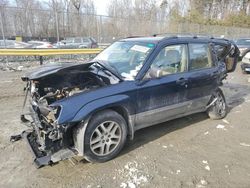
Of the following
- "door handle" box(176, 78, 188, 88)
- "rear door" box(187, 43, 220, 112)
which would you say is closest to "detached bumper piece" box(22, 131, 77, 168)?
"door handle" box(176, 78, 188, 88)

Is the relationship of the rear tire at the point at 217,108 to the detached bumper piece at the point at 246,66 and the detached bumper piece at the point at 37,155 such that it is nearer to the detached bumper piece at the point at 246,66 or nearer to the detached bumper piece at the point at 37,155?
A: the detached bumper piece at the point at 37,155

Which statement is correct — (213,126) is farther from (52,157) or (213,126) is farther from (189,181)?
(52,157)

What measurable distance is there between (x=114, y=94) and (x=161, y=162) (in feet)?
4.12

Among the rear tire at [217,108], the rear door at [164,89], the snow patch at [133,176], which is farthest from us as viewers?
the rear tire at [217,108]

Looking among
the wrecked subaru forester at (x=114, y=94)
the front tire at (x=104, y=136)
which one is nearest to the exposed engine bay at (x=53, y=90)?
the wrecked subaru forester at (x=114, y=94)

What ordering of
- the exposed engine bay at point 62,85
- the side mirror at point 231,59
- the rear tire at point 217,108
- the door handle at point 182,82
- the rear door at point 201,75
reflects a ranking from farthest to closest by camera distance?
the side mirror at point 231,59 < the rear tire at point 217,108 < the rear door at point 201,75 < the door handle at point 182,82 < the exposed engine bay at point 62,85

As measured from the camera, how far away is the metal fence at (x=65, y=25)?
1348 cm

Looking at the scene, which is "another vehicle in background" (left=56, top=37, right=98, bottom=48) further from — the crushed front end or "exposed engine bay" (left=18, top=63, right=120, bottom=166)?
the crushed front end

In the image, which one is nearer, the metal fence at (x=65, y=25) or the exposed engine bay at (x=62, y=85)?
the exposed engine bay at (x=62, y=85)

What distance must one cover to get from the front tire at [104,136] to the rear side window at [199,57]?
73.6 inches

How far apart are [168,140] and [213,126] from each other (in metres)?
1.27

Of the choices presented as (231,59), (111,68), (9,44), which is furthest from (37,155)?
(9,44)

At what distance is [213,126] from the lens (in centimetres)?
493

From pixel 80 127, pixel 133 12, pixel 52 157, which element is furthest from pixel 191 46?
pixel 133 12
